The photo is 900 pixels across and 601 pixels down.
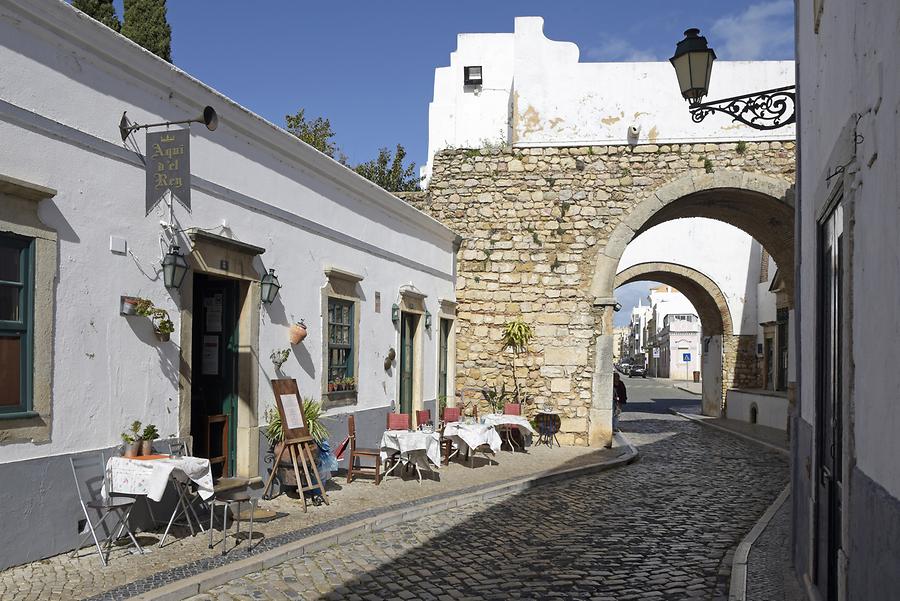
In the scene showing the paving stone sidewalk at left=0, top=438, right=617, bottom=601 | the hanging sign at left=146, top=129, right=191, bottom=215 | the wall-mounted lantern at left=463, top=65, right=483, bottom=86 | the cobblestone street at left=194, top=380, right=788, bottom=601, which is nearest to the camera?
the paving stone sidewalk at left=0, top=438, right=617, bottom=601

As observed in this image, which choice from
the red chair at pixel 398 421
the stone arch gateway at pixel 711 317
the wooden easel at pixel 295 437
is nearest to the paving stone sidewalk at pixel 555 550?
the wooden easel at pixel 295 437

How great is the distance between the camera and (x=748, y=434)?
17.2 m

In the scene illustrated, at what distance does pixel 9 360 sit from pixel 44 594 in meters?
1.46

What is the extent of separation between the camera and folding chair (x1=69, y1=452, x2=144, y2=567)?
5.53 metres

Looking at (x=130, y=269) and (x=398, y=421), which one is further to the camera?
(x=398, y=421)

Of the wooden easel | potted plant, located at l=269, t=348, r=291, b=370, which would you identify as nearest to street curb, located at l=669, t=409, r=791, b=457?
the wooden easel

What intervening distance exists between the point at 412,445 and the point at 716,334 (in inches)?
643

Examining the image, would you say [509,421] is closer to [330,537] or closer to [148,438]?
[330,537]

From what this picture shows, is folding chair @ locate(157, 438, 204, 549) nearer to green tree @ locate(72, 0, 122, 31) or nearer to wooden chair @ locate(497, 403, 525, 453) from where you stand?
wooden chair @ locate(497, 403, 525, 453)

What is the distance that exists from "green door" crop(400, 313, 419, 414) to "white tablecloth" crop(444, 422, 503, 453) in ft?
4.18

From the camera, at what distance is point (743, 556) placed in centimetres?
632

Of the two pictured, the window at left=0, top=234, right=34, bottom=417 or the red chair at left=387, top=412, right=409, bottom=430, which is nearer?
the window at left=0, top=234, right=34, bottom=417

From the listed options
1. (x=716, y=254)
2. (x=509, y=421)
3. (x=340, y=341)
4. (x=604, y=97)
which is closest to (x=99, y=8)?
(x=340, y=341)

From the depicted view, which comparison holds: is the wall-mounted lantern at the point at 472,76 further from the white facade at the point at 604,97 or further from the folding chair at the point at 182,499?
the folding chair at the point at 182,499
